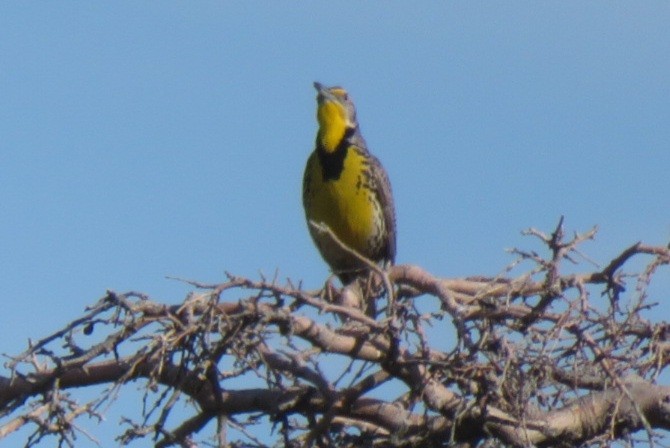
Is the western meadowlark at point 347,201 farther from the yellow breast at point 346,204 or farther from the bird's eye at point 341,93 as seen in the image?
the bird's eye at point 341,93

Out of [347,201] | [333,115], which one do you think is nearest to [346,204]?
[347,201]

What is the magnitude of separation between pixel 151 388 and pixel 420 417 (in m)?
1.18

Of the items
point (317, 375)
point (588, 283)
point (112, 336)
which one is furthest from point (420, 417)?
point (112, 336)

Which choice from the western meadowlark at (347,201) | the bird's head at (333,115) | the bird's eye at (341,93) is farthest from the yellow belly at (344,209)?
the bird's eye at (341,93)

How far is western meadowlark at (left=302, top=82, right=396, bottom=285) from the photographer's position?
31.2 ft

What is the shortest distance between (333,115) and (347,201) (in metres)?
0.86

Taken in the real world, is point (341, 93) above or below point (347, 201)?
above

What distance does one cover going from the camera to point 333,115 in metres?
10.2

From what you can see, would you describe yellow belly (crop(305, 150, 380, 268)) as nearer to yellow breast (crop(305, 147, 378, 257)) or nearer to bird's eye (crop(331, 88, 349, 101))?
yellow breast (crop(305, 147, 378, 257))

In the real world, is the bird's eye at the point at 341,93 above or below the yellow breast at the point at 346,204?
above

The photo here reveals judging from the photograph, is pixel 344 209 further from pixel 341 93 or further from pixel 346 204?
pixel 341 93

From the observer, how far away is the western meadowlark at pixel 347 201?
31.2 ft

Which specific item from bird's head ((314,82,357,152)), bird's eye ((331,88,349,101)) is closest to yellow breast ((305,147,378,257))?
bird's head ((314,82,357,152))

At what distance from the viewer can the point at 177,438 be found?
18.0 ft
